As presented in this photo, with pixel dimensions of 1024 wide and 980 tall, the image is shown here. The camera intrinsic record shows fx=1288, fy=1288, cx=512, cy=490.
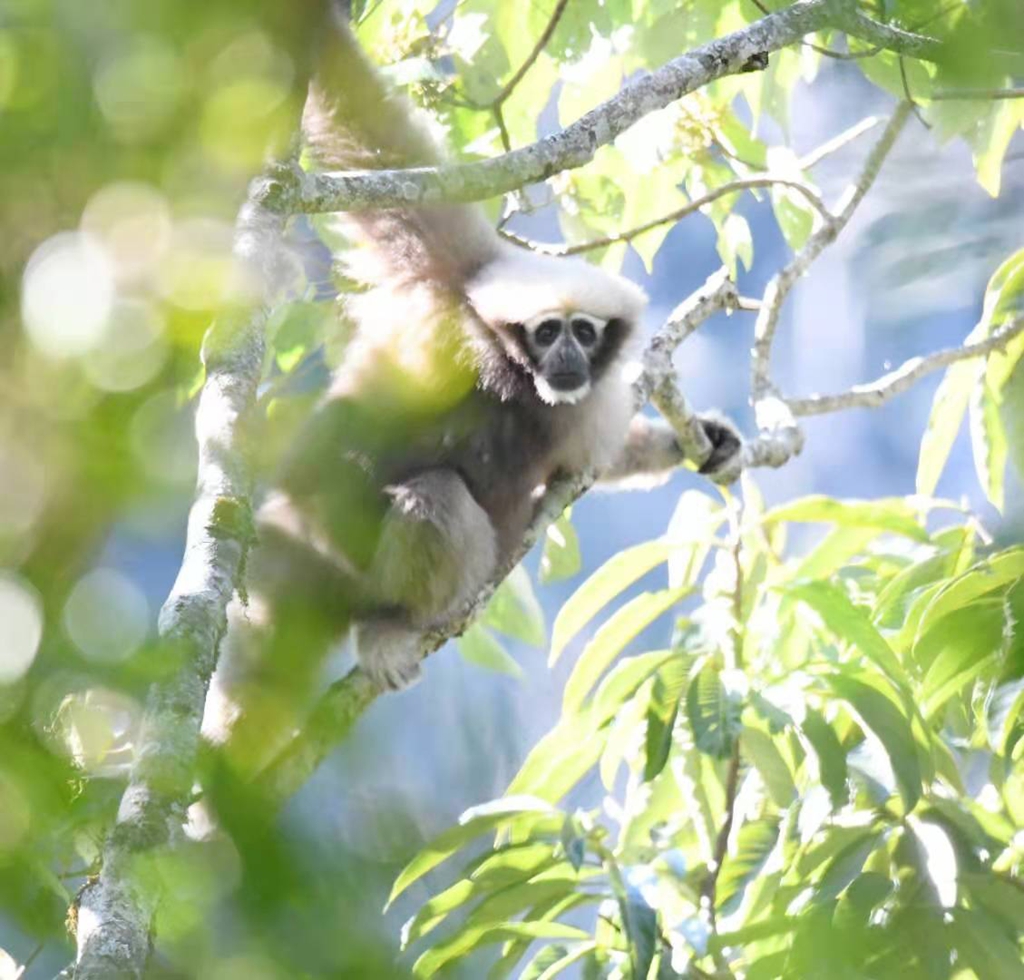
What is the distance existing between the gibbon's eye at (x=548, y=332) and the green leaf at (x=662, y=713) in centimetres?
153

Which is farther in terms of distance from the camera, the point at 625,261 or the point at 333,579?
the point at 625,261

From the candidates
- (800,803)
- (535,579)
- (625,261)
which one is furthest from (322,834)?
(625,261)

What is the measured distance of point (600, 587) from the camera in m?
4.49

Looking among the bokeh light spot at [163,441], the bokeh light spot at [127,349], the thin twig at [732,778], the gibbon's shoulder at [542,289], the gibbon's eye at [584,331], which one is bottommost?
the thin twig at [732,778]

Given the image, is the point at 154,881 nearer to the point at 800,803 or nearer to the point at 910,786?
the point at 910,786

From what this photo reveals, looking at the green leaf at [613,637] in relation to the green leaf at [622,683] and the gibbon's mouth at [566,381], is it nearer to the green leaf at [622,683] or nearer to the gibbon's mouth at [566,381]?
the green leaf at [622,683]

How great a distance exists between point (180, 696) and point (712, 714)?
2736mm

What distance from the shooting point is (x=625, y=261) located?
6.53 metres

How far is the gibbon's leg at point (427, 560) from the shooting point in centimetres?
428

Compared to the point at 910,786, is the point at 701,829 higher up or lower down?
lower down

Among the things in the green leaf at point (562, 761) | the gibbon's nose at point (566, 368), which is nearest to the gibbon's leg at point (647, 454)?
the gibbon's nose at point (566, 368)

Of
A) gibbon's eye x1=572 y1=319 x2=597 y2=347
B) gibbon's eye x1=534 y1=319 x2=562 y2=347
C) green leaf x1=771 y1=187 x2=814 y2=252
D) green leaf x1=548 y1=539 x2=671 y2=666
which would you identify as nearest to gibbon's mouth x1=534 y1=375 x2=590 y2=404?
gibbon's eye x1=534 y1=319 x2=562 y2=347

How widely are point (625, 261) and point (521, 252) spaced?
5.77 feet

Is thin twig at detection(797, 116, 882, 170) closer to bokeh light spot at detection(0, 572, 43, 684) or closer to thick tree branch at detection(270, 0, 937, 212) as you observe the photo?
thick tree branch at detection(270, 0, 937, 212)
